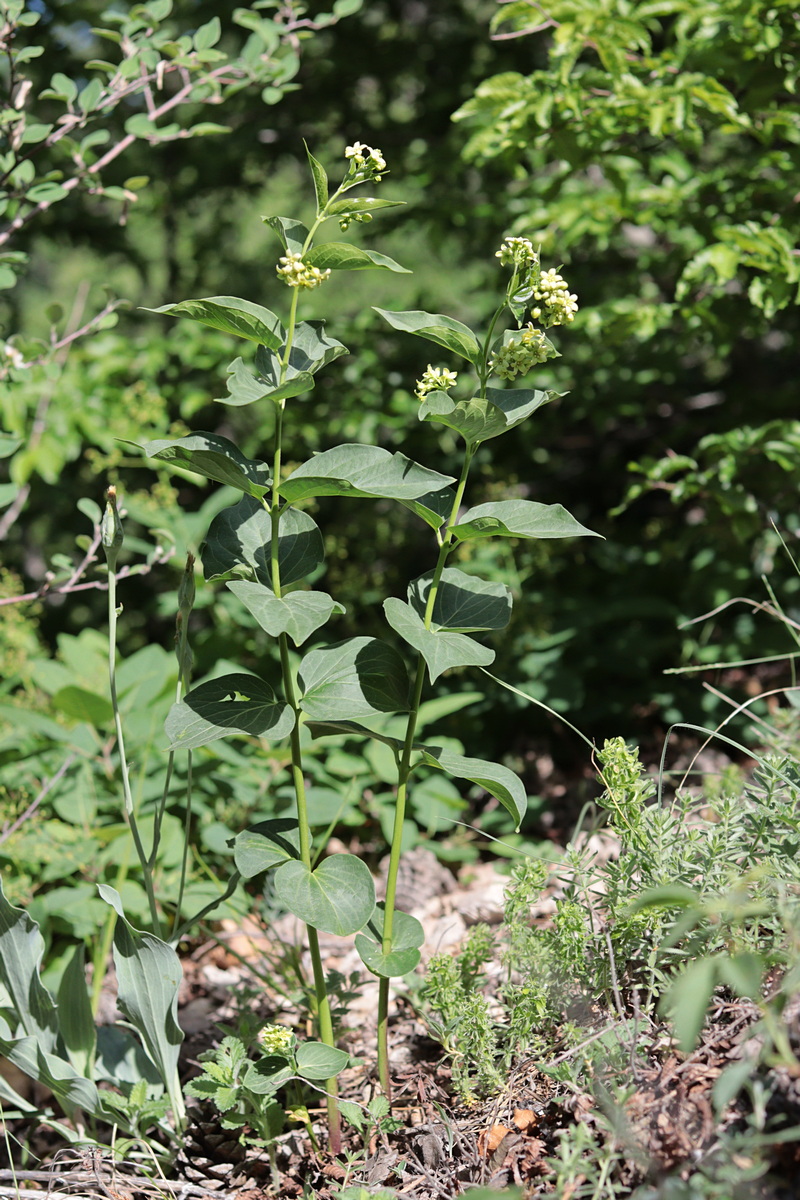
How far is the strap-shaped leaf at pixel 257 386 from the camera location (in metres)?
1.06

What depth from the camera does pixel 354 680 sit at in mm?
1240

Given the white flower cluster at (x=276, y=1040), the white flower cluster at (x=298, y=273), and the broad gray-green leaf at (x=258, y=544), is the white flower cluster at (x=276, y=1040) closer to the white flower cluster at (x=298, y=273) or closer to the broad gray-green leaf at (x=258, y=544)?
the broad gray-green leaf at (x=258, y=544)

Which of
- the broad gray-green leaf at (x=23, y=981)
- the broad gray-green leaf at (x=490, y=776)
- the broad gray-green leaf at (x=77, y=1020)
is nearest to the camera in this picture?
the broad gray-green leaf at (x=490, y=776)

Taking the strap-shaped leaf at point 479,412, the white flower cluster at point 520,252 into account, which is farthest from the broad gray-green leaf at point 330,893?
the white flower cluster at point 520,252

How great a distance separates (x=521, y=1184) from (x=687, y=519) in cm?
264

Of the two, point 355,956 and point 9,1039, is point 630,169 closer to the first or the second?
point 355,956

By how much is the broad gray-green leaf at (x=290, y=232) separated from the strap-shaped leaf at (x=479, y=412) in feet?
0.86

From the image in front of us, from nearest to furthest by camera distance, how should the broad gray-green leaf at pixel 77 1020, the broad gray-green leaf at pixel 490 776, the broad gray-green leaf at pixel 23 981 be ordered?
the broad gray-green leaf at pixel 490 776
the broad gray-green leaf at pixel 23 981
the broad gray-green leaf at pixel 77 1020

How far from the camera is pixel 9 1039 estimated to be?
125cm

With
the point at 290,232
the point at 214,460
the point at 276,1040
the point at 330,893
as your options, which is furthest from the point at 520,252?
the point at 276,1040

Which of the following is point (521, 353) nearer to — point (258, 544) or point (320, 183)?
point (320, 183)

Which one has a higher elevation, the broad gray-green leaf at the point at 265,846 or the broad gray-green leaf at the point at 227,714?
the broad gray-green leaf at the point at 227,714

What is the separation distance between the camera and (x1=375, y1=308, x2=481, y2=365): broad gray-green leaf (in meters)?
1.11

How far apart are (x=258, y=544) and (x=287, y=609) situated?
184mm
